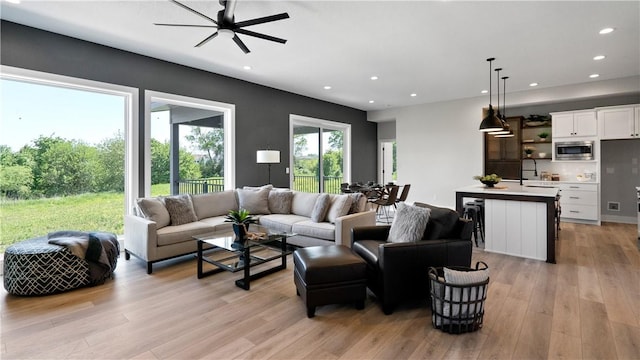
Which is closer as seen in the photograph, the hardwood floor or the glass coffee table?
the hardwood floor

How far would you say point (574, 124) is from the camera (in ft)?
21.4

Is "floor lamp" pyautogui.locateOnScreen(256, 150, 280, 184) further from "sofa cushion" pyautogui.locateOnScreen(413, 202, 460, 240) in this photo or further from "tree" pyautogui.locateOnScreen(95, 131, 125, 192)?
"sofa cushion" pyautogui.locateOnScreen(413, 202, 460, 240)

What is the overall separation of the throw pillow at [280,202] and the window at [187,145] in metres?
1.11

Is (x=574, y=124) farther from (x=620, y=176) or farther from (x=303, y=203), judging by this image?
(x=303, y=203)

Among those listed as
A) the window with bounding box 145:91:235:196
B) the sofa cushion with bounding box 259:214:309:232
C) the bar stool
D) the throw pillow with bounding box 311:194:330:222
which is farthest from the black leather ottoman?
the window with bounding box 145:91:235:196

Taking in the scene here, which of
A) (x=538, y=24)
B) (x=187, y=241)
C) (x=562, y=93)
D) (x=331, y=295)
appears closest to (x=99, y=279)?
(x=187, y=241)

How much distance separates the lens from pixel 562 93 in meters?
6.60

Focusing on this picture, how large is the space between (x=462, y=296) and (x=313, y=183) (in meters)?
6.14

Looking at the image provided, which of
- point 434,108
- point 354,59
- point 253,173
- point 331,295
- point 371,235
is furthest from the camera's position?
point 434,108

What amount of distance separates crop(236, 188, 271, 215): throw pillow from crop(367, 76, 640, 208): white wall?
4.96 m

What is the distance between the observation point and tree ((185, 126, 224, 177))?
5641 mm

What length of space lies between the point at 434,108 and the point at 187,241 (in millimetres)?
6890

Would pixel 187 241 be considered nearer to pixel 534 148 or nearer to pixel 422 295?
pixel 422 295

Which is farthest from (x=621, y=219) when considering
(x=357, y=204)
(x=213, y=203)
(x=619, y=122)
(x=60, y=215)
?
→ (x=60, y=215)
